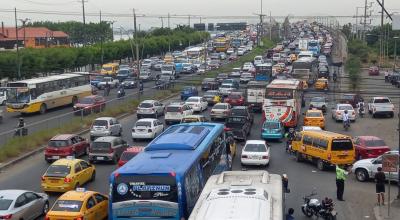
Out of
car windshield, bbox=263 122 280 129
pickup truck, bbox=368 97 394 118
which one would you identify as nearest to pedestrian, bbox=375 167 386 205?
car windshield, bbox=263 122 280 129

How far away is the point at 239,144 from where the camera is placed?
3659 centimetres

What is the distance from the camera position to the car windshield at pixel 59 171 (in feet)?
78.4

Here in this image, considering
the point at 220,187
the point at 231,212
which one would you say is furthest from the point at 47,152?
the point at 231,212

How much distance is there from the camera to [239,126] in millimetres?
38375

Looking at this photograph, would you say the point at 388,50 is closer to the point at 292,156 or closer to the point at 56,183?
the point at 292,156

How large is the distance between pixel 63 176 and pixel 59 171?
328mm

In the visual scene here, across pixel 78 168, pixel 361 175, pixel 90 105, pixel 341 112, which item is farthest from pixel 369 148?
pixel 90 105

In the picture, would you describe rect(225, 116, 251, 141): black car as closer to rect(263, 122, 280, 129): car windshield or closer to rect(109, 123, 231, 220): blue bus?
rect(263, 122, 280, 129): car windshield

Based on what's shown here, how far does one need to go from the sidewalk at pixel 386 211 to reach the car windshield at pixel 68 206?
9.59m

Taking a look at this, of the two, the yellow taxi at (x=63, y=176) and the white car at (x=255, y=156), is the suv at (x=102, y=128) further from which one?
the yellow taxi at (x=63, y=176)

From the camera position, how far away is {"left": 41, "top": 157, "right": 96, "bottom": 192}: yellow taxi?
77.9 ft

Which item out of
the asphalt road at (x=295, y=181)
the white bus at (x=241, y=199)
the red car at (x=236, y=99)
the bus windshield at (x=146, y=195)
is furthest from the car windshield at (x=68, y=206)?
the red car at (x=236, y=99)

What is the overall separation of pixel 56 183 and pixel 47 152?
7190 mm

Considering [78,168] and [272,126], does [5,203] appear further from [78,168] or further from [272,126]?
[272,126]
